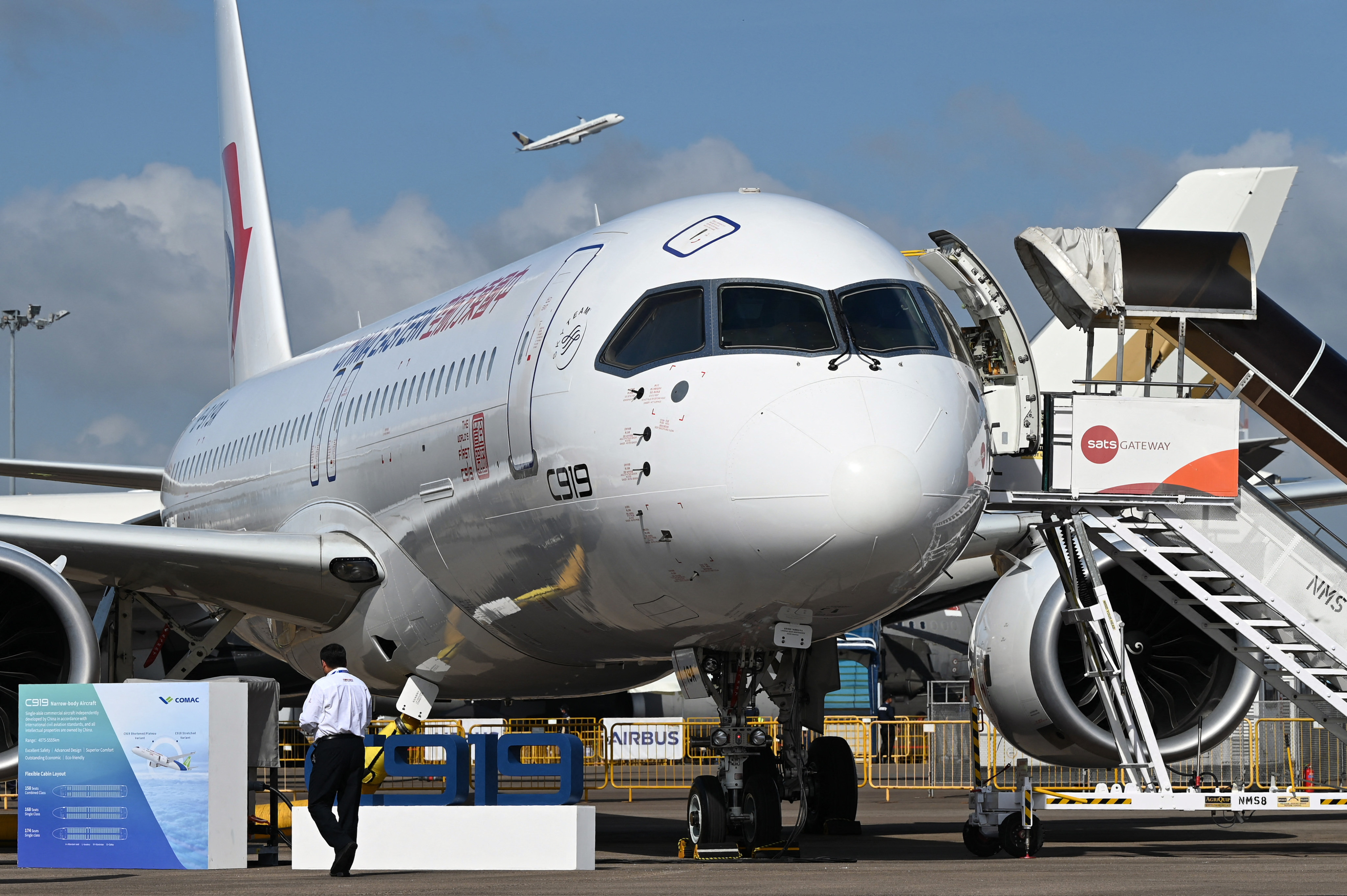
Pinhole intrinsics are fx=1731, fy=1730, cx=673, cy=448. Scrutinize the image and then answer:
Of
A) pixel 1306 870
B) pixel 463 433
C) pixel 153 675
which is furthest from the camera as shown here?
pixel 153 675

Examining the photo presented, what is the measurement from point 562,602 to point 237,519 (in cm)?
658

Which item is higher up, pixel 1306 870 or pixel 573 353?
pixel 573 353

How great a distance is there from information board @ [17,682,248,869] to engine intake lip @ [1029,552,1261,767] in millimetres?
5444

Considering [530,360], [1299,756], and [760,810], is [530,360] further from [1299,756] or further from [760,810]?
[1299,756]

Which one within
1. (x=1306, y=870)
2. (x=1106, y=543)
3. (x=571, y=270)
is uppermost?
(x=571, y=270)

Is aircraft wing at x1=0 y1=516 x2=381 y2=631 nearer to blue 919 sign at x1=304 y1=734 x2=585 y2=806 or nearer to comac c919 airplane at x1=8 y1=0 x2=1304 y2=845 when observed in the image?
comac c919 airplane at x1=8 y1=0 x2=1304 y2=845

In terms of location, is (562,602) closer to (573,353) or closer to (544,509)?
(544,509)

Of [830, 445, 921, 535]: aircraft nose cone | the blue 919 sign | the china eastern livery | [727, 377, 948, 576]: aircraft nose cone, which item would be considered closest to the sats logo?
the china eastern livery

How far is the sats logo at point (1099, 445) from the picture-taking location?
10.8 meters

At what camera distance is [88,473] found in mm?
21000

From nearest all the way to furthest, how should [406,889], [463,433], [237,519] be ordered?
[406,889] → [463,433] → [237,519]

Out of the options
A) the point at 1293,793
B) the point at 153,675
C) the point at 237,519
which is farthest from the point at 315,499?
the point at 153,675

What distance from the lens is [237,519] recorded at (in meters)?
15.7

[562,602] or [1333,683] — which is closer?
[562,602]
